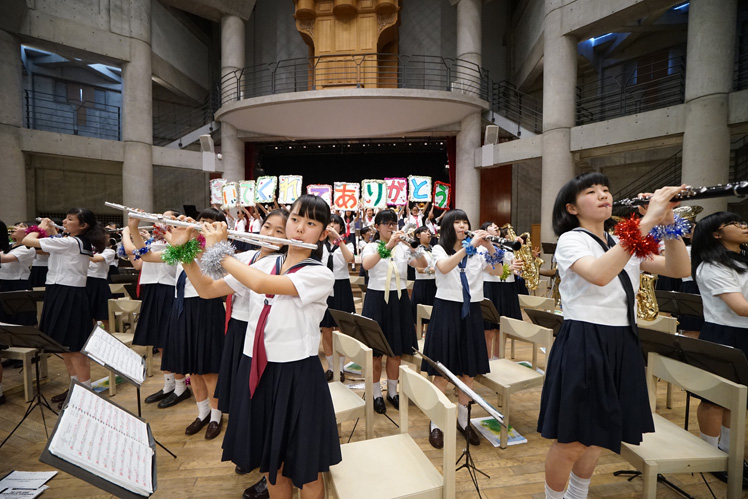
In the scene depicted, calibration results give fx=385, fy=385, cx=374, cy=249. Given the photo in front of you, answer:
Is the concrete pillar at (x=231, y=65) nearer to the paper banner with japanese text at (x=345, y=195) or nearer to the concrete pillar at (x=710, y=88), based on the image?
the paper banner with japanese text at (x=345, y=195)

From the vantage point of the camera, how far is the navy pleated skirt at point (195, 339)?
9.93 ft

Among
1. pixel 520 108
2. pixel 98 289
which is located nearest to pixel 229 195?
pixel 98 289

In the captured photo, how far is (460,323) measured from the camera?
3.01 m

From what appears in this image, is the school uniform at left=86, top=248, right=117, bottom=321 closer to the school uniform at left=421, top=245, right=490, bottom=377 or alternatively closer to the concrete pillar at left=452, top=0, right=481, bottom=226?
the school uniform at left=421, top=245, right=490, bottom=377

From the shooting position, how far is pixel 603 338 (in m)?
1.73

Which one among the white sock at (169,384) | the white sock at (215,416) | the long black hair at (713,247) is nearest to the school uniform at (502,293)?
the long black hair at (713,247)

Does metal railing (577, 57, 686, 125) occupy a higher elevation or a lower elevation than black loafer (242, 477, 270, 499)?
higher

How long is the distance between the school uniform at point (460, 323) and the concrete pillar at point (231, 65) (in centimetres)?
1039


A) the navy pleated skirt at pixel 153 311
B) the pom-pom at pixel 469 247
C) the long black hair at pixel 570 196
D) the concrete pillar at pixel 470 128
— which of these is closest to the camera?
the long black hair at pixel 570 196

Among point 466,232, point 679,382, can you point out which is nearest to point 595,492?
point 679,382

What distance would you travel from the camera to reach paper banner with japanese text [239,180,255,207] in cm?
783

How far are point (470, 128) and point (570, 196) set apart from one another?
988 cm

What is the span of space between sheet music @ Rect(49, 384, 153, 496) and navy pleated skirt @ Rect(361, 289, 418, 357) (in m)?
2.22

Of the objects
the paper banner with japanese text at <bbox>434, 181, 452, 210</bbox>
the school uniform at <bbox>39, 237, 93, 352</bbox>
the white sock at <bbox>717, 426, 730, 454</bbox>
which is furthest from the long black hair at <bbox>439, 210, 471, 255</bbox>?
the paper banner with japanese text at <bbox>434, 181, 452, 210</bbox>
